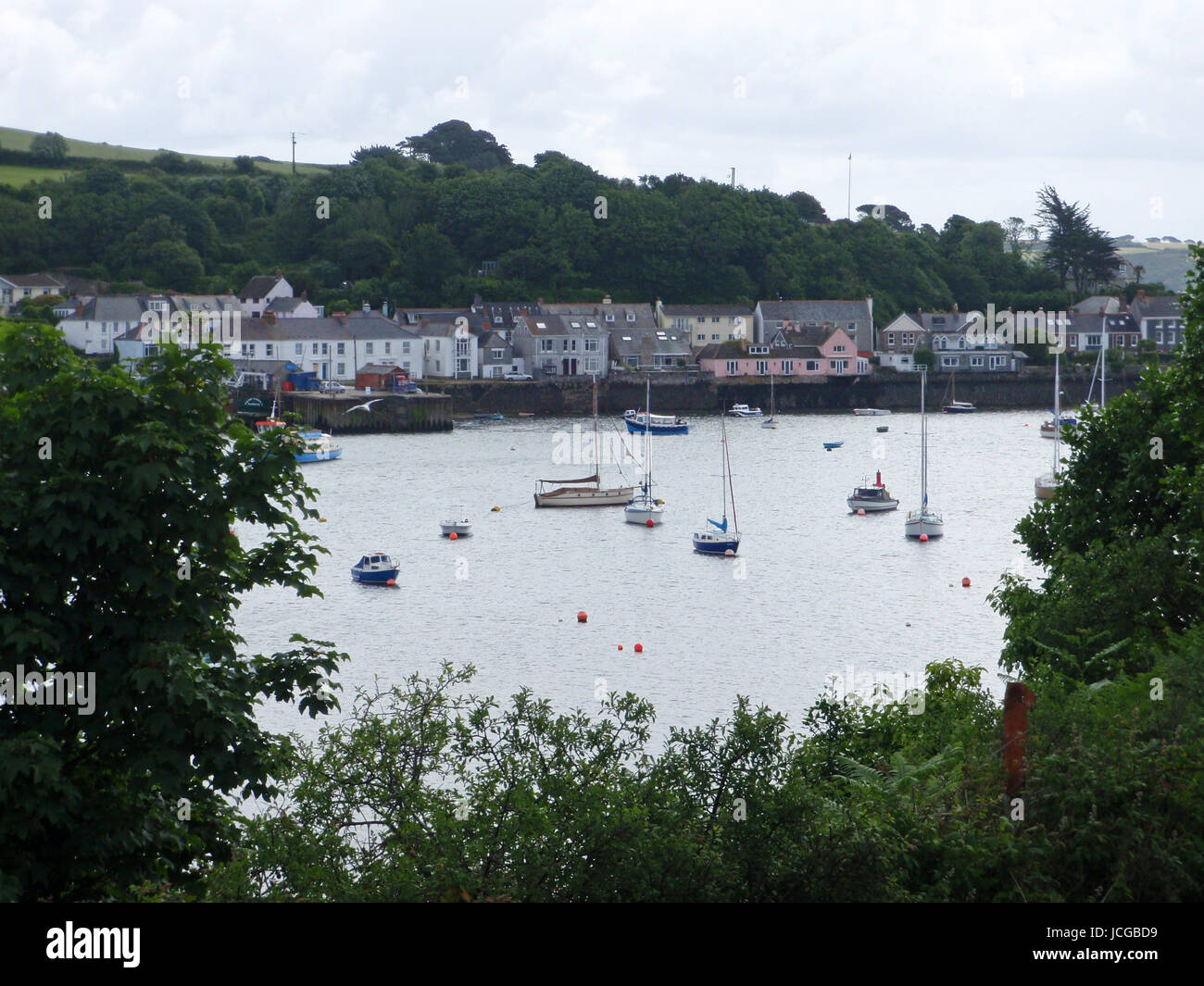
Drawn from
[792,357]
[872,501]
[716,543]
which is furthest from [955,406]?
[716,543]

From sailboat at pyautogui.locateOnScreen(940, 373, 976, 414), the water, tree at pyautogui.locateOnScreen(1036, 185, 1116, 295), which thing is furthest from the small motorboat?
tree at pyautogui.locateOnScreen(1036, 185, 1116, 295)

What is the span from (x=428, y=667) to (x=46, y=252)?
88.5 metres

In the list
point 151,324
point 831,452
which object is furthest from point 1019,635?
point 151,324

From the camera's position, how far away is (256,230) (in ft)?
366

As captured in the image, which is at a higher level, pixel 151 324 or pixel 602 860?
pixel 151 324

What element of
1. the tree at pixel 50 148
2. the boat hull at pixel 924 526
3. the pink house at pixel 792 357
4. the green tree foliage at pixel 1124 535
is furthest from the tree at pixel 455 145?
the green tree foliage at pixel 1124 535

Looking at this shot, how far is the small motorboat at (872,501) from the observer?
5100 centimetres

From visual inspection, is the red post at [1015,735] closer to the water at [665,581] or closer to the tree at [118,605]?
the tree at [118,605]

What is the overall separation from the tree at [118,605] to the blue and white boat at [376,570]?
29324 mm

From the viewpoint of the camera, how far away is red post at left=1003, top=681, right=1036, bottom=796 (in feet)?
29.0

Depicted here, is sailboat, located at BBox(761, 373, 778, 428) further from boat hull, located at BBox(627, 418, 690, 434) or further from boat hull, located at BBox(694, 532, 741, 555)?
boat hull, located at BBox(694, 532, 741, 555)
